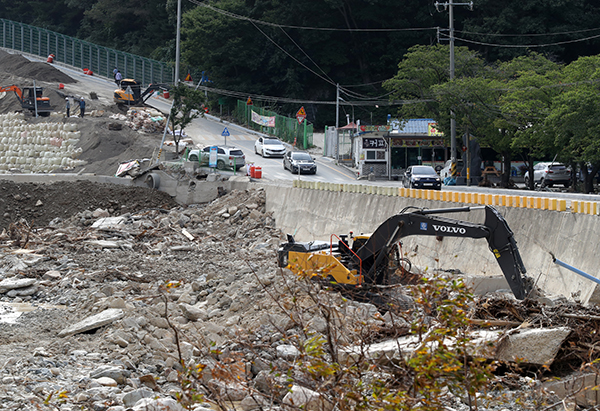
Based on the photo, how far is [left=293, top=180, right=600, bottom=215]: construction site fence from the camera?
55.6 ft

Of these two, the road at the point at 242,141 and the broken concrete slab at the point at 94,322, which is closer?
the broken concrete slab at the point at 94,322

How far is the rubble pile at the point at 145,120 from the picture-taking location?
4997 centimetres

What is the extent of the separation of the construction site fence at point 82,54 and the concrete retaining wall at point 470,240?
50144 mm

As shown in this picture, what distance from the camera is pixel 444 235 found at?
12977 mm

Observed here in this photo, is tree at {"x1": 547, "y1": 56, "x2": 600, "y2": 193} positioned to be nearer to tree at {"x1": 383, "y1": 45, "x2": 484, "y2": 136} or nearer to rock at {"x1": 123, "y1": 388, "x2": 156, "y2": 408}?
tree at {"x1": 383, "y1": 45, "x2": 484, "y2": 136}

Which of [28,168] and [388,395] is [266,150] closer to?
[28,168]

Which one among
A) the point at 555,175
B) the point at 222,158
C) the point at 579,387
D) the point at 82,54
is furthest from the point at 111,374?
the point at 82,54

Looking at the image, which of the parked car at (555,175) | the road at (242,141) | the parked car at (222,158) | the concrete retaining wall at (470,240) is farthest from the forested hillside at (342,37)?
the concrete retaining wall at (470,240)

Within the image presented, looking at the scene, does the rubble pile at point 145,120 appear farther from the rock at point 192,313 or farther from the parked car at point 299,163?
the rock at point 192,313

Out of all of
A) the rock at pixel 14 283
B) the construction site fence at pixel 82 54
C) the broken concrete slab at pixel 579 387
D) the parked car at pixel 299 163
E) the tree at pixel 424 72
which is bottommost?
the rock at pixel 14 283

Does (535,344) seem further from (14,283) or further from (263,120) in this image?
(263,120)

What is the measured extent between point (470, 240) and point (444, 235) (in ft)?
23.6

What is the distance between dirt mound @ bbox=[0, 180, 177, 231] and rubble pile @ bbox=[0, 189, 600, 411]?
11.9 feet

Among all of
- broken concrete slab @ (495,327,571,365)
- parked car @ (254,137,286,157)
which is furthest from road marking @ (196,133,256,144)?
broken concrete slab @ (495,327,571,365)
